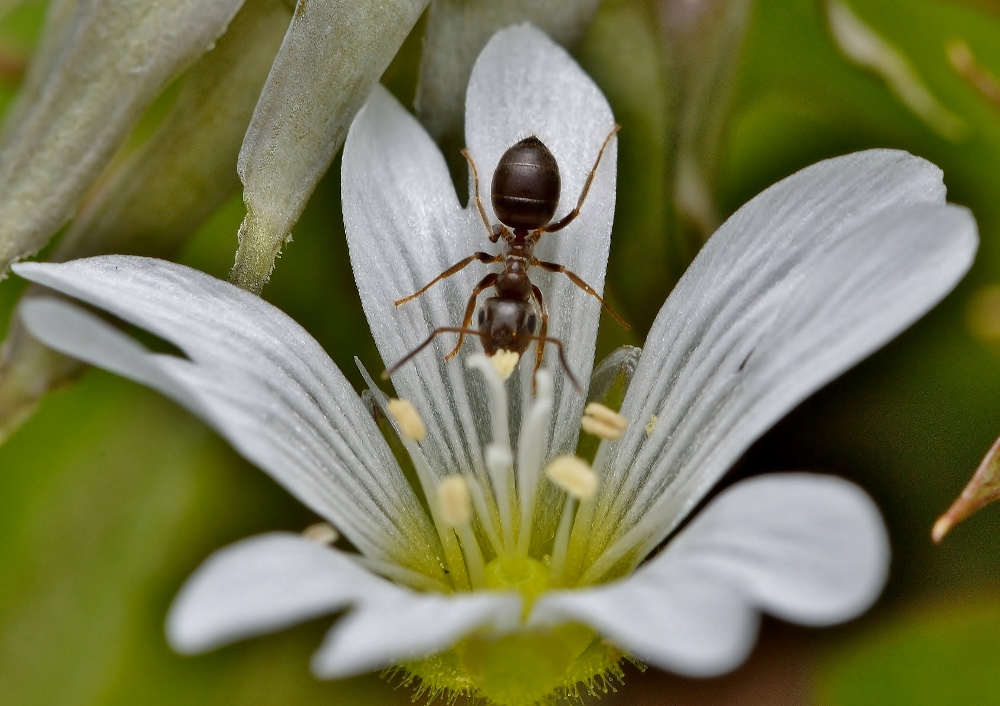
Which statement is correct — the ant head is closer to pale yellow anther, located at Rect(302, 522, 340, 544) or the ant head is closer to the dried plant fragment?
pale yellow anther, located at Rect(302, 522, 340, 544)

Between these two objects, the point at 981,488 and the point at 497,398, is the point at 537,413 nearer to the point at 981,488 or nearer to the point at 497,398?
the point at 497,398

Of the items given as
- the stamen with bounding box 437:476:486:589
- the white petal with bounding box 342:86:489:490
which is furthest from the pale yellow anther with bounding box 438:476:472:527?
the white petal with bounding box 342:86:489:490


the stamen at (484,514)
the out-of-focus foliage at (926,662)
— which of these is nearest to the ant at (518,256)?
the stamen at (484,514)

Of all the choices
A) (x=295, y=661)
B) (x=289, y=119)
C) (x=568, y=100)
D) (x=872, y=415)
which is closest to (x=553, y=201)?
(x=568, y=100)

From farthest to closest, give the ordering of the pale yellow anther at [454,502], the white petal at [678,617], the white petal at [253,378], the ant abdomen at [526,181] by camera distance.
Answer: the ant abdomen at [526,181], the pale yellow anther at [454,502], the white petal at [253,378], the white petal at [678,617]

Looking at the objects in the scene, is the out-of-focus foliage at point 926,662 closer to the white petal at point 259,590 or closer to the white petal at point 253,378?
the white petal at point 253,378

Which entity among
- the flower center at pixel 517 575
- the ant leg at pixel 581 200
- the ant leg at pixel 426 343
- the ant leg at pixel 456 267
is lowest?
the flower center at pixel 517 575

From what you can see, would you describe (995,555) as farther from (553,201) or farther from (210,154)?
(210,154)
